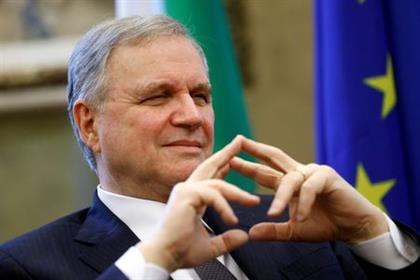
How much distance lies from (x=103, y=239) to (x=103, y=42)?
0.52m

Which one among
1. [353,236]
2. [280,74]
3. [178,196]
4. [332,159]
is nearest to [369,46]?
[332,159]

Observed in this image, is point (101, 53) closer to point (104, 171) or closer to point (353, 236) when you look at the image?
point (104, 171)

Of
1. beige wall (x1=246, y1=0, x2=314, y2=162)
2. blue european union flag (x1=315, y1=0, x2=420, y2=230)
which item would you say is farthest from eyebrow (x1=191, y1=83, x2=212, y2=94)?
beige wall (x1=246, y1=0, x2=314, y2=162)

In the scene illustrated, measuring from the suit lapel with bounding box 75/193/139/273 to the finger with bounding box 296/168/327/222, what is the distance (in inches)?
20.4

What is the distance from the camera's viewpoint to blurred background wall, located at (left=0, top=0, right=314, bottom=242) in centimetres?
669

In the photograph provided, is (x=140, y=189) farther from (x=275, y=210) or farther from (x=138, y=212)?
(x=275, y=210)

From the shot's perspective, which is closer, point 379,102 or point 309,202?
point 309,202

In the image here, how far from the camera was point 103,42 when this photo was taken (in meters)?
3.13

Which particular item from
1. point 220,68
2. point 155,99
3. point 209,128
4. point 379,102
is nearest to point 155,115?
point 155,99

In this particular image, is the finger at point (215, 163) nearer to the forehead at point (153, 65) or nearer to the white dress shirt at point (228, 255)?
the white dress shirt at point (228, 255)

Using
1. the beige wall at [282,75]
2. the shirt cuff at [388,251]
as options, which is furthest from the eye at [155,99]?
the beige wall at [282,75]

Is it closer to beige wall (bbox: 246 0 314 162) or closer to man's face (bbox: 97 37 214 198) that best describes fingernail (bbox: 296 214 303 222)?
man's face (bbox: 97 37 214 198)

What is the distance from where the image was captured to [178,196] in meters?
2.60

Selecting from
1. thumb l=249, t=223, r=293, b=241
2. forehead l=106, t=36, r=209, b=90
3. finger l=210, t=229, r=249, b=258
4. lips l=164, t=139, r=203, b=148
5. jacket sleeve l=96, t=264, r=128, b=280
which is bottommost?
jacket sleeve l=96, t=264, r=128, b=280
